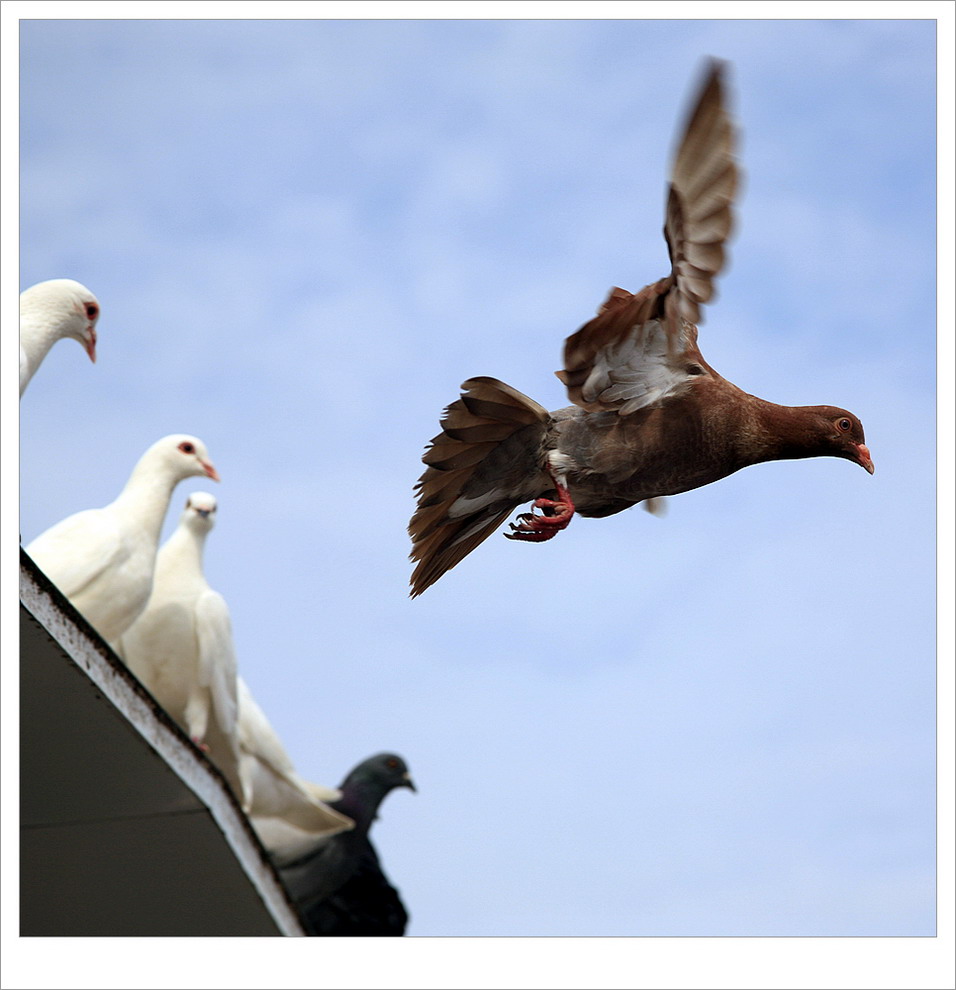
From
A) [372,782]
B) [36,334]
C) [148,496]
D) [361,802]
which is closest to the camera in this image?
[36,334]

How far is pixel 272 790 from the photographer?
11.2 m

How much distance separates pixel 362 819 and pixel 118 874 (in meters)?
3.55

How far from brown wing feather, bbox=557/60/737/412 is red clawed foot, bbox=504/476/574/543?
0.45 ft

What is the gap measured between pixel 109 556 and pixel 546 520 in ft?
22.4

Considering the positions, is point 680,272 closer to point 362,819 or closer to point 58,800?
point 58,800

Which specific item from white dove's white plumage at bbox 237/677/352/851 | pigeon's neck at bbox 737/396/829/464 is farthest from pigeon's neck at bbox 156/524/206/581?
pigeon's neck at bbox 737/396/829/464

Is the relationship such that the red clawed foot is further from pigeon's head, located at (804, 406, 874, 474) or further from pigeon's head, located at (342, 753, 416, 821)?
pigeon's head, located at (342, 753, 416, 821)

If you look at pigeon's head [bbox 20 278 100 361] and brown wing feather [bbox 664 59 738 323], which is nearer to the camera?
brown wing feather [bbox 664 59 738 323]

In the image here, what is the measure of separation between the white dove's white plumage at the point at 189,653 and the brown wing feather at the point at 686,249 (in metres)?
7.97

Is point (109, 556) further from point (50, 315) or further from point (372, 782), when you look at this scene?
point (372, 782)

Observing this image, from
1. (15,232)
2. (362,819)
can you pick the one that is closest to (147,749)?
(15,232)

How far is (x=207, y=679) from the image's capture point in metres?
9.38

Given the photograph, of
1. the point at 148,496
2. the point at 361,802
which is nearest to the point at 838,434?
the point at 148,496

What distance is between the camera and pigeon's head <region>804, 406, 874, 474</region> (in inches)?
67.0
